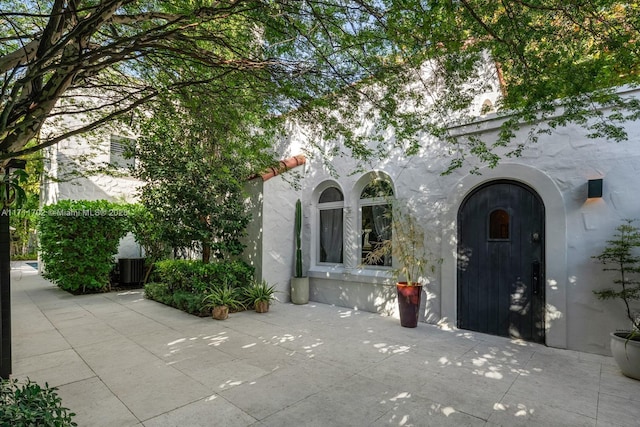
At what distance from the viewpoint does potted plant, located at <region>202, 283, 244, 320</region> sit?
20.5 feet

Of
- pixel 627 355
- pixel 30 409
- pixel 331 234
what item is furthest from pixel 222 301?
pixel 627 355

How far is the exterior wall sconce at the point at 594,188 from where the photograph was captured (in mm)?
4352

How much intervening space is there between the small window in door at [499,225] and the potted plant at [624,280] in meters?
1.23

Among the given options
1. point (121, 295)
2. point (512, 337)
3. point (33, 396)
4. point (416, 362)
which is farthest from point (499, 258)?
point (121, 295)

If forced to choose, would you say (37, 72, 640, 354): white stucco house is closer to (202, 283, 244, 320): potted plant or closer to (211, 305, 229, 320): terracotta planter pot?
(202, 283, 244, 320): potted plant

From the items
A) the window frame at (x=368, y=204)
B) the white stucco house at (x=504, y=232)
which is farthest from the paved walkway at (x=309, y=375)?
the window frame at (x=368, y=204)

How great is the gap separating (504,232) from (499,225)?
14 centimetres

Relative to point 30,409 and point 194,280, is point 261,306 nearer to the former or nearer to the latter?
point 194,280

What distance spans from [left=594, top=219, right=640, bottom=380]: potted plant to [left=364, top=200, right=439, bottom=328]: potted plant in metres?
2.43

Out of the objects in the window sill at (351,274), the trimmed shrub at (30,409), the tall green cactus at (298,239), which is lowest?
the trimmed shrub at (30,409)

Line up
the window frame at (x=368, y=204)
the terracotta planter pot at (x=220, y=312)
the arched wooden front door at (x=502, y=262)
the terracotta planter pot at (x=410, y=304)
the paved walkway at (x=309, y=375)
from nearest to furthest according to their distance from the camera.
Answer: the paved walkway at (x=309, y=375), the arched wooden front door at (x=502, y=262), the terracotta planter pot at (x=410, y=304), the terracotta planter pot at (x=220, y=312), the window frame at (x=368, y=204)

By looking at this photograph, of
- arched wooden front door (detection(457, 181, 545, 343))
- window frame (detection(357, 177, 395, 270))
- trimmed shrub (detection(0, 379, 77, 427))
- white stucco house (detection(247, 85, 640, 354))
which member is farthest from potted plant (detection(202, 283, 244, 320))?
arched wooden front door (detection(457, 181, 545, 343))

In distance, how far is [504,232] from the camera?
5312 mm

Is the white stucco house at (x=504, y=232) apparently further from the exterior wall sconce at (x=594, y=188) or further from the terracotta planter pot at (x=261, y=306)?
the terracotta planter pot at (x=261, y=306)
